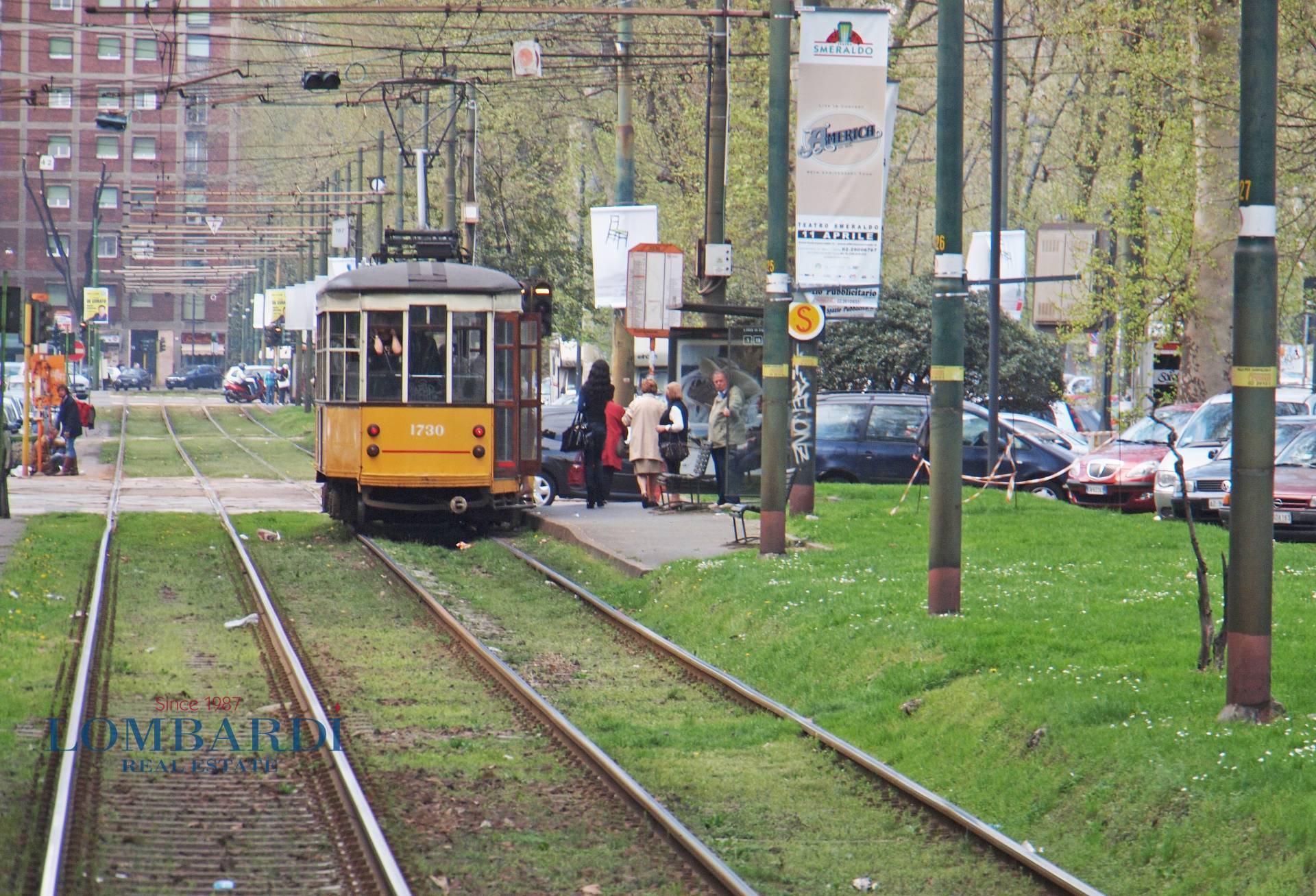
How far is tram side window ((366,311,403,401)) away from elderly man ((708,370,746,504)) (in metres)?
3.96

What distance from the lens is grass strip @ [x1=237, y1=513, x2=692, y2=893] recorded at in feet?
24.4

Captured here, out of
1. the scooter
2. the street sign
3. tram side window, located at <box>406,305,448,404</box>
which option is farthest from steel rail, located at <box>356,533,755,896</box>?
the scooter

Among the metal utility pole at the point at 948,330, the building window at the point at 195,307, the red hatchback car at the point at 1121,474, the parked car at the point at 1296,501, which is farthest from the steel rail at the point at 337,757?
the building window at the point at 195,307

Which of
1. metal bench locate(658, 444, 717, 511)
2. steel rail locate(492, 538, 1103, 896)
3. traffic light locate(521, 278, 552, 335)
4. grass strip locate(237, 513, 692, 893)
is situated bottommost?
grass strip locate(237, 513, 692, 893)

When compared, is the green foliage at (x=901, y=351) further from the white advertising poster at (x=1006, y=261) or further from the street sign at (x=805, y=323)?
the street sign at (x=805, y=323)

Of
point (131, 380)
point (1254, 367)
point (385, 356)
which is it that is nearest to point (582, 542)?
point (385, 356)

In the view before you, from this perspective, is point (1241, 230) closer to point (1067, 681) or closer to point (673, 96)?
point (1067, 681)

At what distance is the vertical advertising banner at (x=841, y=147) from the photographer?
17750 millimetres

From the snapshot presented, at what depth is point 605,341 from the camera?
6238 cm

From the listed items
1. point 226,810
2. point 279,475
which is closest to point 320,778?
point 226,810

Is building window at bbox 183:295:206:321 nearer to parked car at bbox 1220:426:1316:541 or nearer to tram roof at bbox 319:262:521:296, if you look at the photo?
tram roof at bbox 319:262:521:296

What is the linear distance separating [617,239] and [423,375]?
20.4 ft

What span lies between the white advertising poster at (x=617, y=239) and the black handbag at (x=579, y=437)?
249 cm

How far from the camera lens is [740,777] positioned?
9242 millimetres
